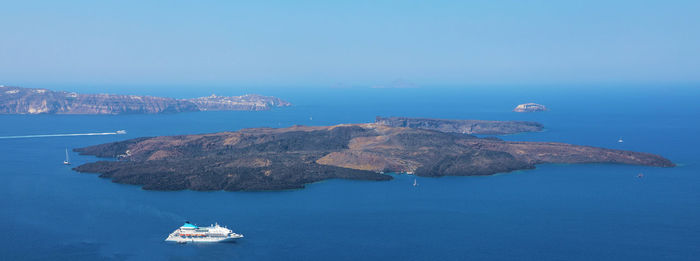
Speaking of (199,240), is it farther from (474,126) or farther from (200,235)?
(474,126)

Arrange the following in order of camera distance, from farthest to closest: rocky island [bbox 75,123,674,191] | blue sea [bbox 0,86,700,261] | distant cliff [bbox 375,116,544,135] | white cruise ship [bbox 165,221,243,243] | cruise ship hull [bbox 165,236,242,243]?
distant cliff [bbox 375,116,544,135] < rocky island [bbox 75,123,674,191] < white cruise ship [bbox 165,221,243,243] < cruise ship hull [bbox 165,236,242,243] < blue sea [bbox 0,86,700,261]

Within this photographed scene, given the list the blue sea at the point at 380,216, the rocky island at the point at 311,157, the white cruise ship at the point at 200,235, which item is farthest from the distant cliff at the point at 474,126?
the white cruise ship at the point at 200,235

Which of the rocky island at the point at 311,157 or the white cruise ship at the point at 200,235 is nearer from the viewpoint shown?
the white cruise ship at the point at 200,235

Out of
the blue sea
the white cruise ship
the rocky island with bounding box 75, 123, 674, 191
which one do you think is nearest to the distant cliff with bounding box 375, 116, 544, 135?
the rocky island with bounding box 75, 123, 674, 191

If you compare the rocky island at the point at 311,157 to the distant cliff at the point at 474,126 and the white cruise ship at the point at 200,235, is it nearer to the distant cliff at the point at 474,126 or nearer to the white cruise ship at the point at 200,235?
the white cruise ship at the point at 200,235

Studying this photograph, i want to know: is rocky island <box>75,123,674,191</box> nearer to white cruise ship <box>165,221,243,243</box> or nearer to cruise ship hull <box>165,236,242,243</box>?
white cruise ship <box>165,221,243,243</box>
